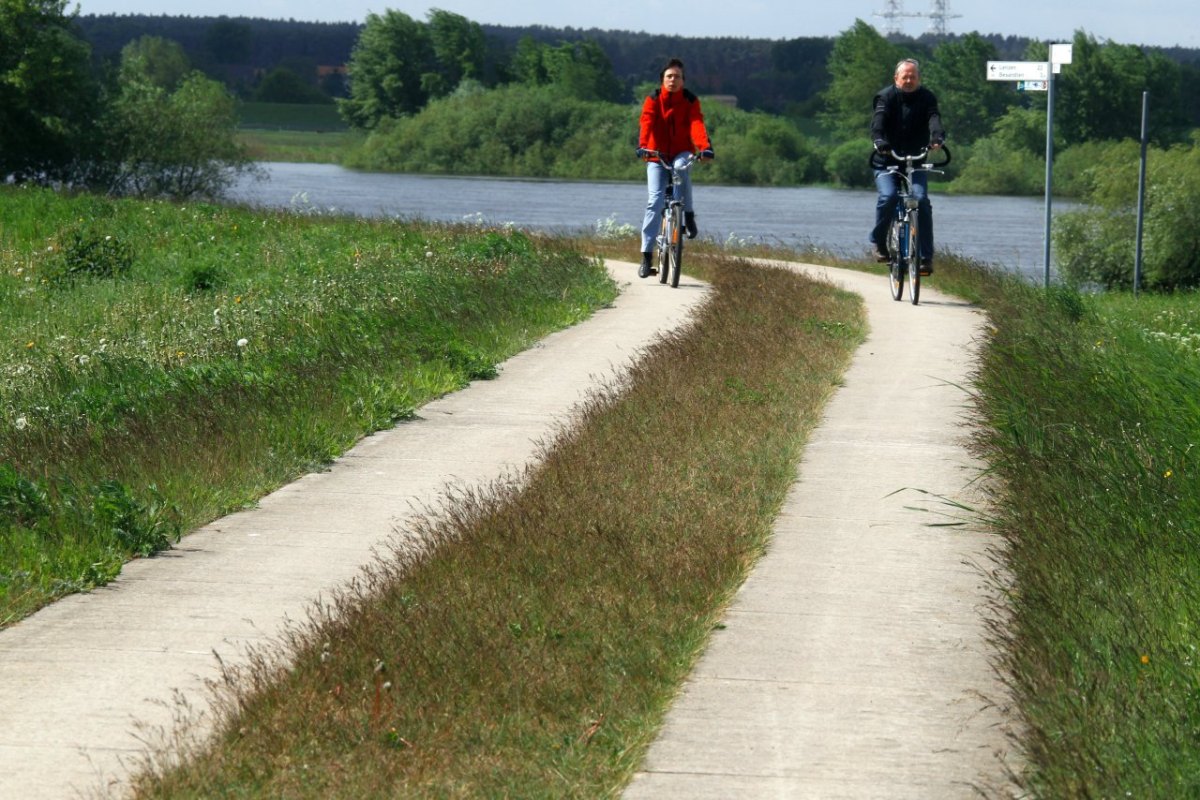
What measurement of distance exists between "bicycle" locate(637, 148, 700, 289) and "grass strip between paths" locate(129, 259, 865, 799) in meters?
7.31

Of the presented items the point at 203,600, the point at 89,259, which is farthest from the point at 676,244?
the point at 203,600

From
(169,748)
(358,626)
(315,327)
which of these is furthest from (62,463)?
(315,327)

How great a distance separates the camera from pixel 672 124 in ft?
49.8

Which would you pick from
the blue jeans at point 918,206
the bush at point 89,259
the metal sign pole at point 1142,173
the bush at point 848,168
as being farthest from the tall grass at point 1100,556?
the bush at point 848,168

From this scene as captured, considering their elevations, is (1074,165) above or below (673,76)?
below

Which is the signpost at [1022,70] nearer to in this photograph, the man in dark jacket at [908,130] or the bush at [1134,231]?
the man in dark jacket at [908,130]

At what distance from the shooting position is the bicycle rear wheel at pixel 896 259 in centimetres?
1479

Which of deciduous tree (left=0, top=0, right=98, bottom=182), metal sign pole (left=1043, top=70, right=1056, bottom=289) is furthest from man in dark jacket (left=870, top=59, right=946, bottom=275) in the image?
deciduous tree (left=0, top=0, right=98, bottom=182)

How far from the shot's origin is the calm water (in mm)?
49469

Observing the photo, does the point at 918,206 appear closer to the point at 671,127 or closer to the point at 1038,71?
the point at 671,127

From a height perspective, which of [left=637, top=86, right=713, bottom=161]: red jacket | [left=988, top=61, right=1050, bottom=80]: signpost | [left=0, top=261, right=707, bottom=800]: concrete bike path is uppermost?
[left=988, top=61, right=1050, bottom=80]: signpost

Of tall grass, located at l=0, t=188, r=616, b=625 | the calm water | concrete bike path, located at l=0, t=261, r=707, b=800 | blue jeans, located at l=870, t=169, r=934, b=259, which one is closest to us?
concrete bike path, located at l=0, t=261, r=707, b=800

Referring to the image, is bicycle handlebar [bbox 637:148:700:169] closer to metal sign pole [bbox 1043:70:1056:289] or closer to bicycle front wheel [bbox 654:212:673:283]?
bicycle front wheel [bbox 654:212:673:283]

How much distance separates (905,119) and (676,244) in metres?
2.39
